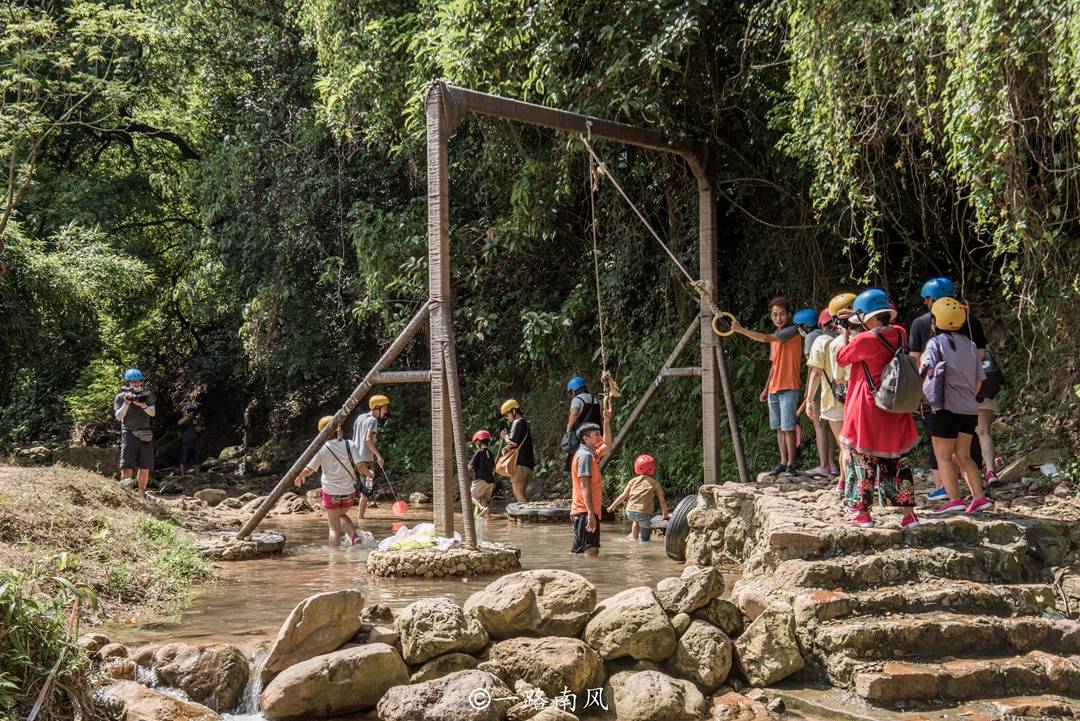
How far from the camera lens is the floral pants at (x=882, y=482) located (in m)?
7.62

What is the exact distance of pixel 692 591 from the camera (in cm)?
702

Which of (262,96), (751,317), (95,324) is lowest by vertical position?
(751,317)

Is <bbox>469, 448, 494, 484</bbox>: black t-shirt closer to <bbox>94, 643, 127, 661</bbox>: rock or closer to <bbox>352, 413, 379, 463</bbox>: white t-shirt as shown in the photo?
<bbox>352, 413, 379, 463</bbox>: white t-shirt

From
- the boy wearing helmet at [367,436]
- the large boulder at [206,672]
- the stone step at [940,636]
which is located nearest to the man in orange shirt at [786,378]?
the stone step at [940,636]

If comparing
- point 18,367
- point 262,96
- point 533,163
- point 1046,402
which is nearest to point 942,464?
point 1046,402

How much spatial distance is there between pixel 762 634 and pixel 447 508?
3.82 metres

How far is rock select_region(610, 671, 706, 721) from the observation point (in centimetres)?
621

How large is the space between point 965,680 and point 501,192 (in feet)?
37.7

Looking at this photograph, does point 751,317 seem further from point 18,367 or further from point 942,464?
point 18,367

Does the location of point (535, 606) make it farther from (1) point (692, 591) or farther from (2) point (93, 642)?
(2) point (93, 642)

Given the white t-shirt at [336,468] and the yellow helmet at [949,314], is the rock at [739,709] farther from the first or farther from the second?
the white t-shirt at [336,468]

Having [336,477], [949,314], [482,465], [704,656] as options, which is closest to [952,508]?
[949,314]

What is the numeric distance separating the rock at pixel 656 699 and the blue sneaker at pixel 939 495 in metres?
3.66

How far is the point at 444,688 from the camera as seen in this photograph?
6.17 metres
